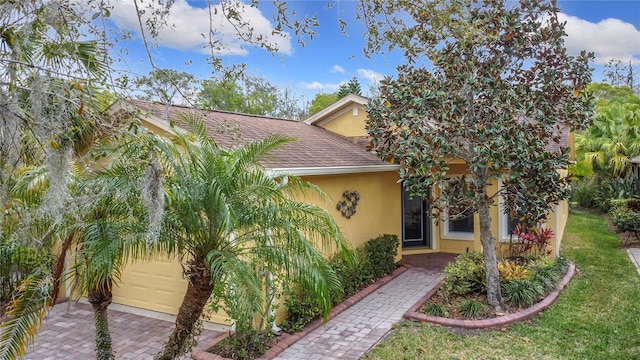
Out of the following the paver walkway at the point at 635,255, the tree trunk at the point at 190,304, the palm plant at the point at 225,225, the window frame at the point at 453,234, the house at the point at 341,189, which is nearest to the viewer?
the palm plant at the point at 225,225

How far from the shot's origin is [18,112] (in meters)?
3.89

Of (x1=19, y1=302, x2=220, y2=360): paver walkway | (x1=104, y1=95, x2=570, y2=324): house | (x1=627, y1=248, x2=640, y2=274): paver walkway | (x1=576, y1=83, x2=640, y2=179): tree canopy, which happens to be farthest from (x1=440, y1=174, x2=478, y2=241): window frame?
(x1=576, y1=83, x2=640, y2=179): tree canopy

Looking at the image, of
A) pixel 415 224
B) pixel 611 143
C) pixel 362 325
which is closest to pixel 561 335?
pixel 362 325

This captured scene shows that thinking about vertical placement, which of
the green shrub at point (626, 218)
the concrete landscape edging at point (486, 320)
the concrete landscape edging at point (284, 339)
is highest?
the green shrub at point (626, 218)

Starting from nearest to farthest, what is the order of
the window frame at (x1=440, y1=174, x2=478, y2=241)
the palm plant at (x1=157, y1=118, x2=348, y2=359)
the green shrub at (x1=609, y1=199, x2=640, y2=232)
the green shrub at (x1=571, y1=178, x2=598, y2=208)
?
1. the palm plant at (x1=157, y1=118, x2=348, y2=359)
2. the window frame at (x1=440, y1=174, x2=478, y2=241)
3. the green shrub at (x1=609, y1=199, x2=640, y2=232)
4. the green shrub at (x1=571, y1=178, x2=598, y2=208)

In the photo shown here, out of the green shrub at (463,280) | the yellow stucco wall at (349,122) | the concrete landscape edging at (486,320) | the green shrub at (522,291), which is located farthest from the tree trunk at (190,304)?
the yellow stucco wall at (349,122)

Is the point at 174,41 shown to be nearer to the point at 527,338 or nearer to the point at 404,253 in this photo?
the point at 527,338

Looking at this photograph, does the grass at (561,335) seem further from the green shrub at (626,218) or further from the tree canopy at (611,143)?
the tree canopy at (611,143)

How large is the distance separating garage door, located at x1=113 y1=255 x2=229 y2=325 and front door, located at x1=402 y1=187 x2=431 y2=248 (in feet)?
26.9

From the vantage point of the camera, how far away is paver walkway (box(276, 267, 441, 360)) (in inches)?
286

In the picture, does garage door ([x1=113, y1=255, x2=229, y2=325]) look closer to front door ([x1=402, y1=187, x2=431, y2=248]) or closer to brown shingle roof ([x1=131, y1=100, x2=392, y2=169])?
brown shingle roof ([x1=131, y1=100, x2=392, y2=169])

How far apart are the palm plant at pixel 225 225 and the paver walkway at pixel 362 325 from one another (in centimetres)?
207

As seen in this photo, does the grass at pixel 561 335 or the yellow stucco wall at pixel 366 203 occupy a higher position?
the yellow stucco wall at pixel 366 203

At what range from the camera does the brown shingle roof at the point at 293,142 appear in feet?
30.0
